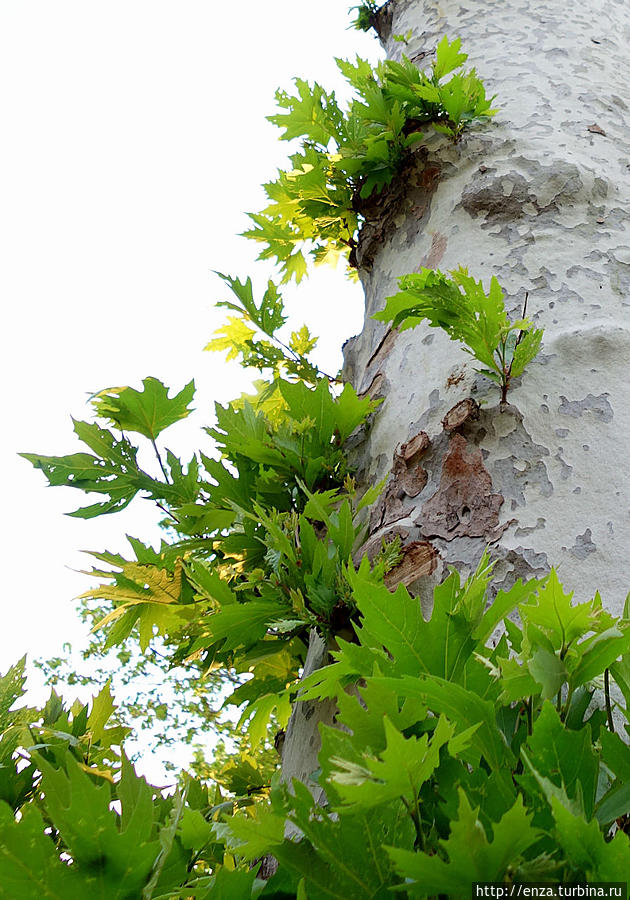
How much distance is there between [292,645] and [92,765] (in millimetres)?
345

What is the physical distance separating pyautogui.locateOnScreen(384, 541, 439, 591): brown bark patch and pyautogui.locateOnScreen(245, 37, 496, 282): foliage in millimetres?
931

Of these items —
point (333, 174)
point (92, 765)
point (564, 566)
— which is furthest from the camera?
point (333, 174)

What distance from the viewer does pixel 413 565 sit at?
36.0 inches

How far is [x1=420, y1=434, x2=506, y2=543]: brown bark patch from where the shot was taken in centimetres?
90

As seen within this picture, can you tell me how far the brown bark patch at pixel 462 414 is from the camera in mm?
1013

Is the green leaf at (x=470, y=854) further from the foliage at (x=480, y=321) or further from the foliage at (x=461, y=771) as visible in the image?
the foliage at (x=480, y=321)

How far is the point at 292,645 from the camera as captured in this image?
1193 mm

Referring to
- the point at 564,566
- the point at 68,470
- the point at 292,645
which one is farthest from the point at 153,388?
the point at 564,566

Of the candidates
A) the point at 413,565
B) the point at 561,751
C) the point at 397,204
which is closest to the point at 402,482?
the point at 413,565

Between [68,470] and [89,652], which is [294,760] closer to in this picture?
[68,470]

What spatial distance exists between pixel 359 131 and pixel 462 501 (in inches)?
38.0

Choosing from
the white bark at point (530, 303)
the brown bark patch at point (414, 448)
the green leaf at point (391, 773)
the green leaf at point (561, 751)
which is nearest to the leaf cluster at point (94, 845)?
the green leaf at point (391, 773)

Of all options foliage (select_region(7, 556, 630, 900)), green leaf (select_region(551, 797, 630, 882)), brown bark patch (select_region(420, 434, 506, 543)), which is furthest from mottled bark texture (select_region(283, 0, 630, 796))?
green leaf (select_region(551, 797, 630, 882))

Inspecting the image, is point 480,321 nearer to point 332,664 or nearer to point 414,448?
point 414,448
